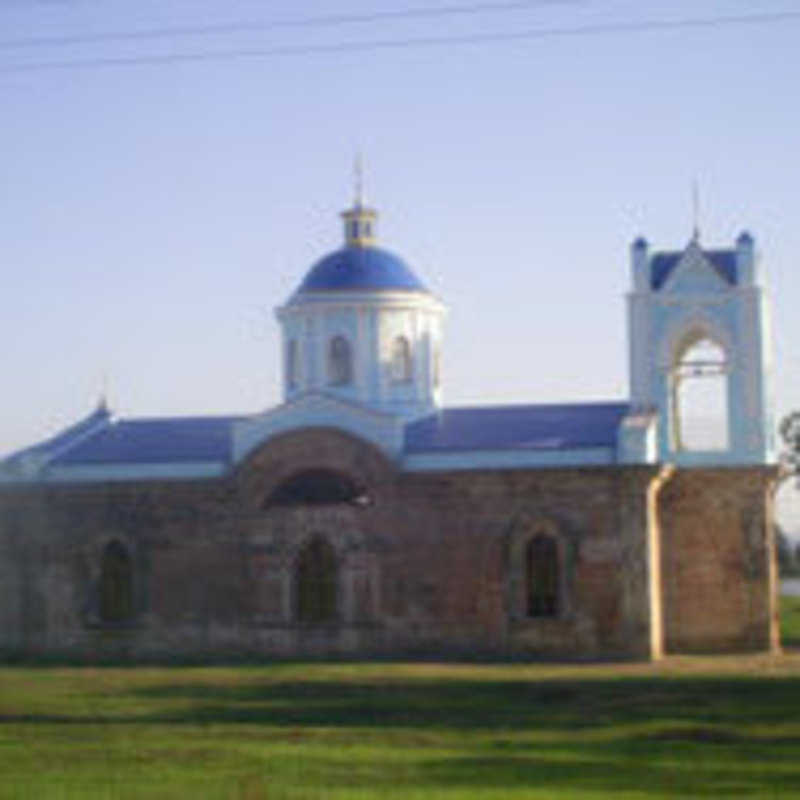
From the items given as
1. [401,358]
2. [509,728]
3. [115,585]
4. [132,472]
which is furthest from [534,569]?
[509,728]

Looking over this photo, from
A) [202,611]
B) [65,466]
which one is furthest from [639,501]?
[65,466]

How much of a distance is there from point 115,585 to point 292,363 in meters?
6.82

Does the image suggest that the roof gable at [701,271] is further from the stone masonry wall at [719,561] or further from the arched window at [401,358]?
the arched window at [401,358]

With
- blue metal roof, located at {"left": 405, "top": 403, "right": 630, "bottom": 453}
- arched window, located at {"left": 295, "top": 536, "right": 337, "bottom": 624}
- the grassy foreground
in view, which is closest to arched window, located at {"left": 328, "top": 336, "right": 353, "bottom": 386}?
blue metal roof, located at {"left": 405, "top": 403, "right": 630, "bottom": 453}

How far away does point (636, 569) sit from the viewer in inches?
1609

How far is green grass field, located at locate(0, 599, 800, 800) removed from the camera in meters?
21.3

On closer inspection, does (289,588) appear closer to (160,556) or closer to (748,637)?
(160,556)

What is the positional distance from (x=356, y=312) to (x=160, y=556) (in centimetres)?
741

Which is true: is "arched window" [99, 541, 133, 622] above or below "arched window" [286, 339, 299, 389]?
below

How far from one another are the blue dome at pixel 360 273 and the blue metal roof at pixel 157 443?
402cm

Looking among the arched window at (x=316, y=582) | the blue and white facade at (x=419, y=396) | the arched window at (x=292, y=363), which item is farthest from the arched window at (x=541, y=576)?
the arched window at (x=292, y=363)

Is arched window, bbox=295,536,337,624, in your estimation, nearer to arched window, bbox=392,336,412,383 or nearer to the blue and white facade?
the blue and white facade

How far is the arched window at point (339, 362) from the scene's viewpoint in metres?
46.2

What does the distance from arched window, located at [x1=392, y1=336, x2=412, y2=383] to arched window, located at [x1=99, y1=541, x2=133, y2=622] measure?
774cm
